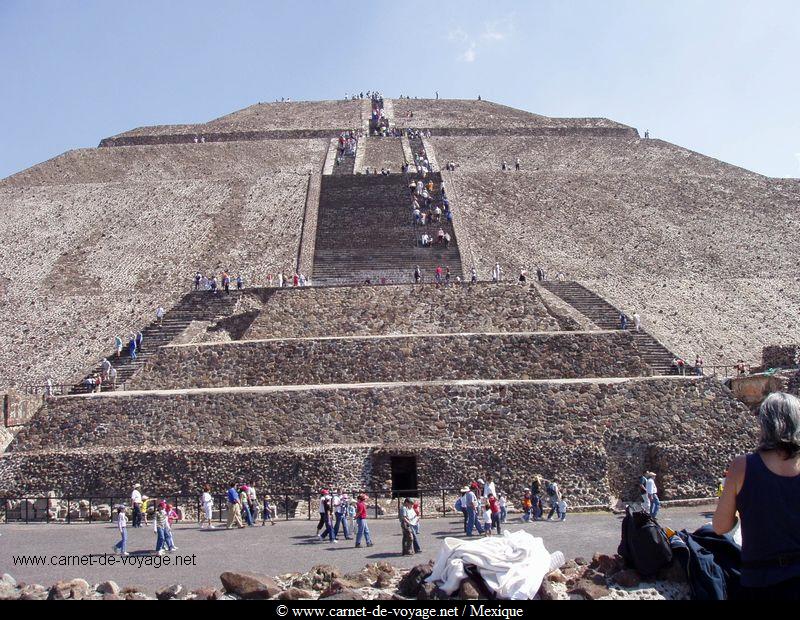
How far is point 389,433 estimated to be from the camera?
15.8 metres

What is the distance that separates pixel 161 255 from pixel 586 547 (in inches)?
896

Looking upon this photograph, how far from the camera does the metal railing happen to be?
1416 centimetres

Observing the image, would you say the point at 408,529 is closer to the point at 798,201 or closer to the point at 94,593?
the point at 94,593

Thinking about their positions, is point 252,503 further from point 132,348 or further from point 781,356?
point 781,356

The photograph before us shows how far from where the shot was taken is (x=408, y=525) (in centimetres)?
1054

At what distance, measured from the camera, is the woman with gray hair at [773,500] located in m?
3.10

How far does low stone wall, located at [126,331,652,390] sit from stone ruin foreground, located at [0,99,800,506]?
0.05 meters

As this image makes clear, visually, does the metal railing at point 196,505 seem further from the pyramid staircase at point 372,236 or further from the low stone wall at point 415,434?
the pyramid staircase at point 372,236

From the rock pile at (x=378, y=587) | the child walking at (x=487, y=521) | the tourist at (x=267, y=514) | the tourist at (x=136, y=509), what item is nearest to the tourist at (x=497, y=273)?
the tourist at (x=267, y=514)

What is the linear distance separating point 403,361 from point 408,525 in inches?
311

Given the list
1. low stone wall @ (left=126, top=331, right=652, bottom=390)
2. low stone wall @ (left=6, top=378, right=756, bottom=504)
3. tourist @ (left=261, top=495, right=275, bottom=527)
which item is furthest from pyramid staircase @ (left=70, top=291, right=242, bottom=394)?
tourist @ (left=261, top=495, right=275, bottom=527)

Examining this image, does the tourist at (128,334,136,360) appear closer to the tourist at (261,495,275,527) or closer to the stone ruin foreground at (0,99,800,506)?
the stone ruin foreground at (0,99,800,506)

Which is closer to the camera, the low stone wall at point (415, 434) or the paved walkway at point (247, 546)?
the paved walkway at point (247, 546)

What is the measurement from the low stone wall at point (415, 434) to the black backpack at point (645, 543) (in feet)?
28.6
